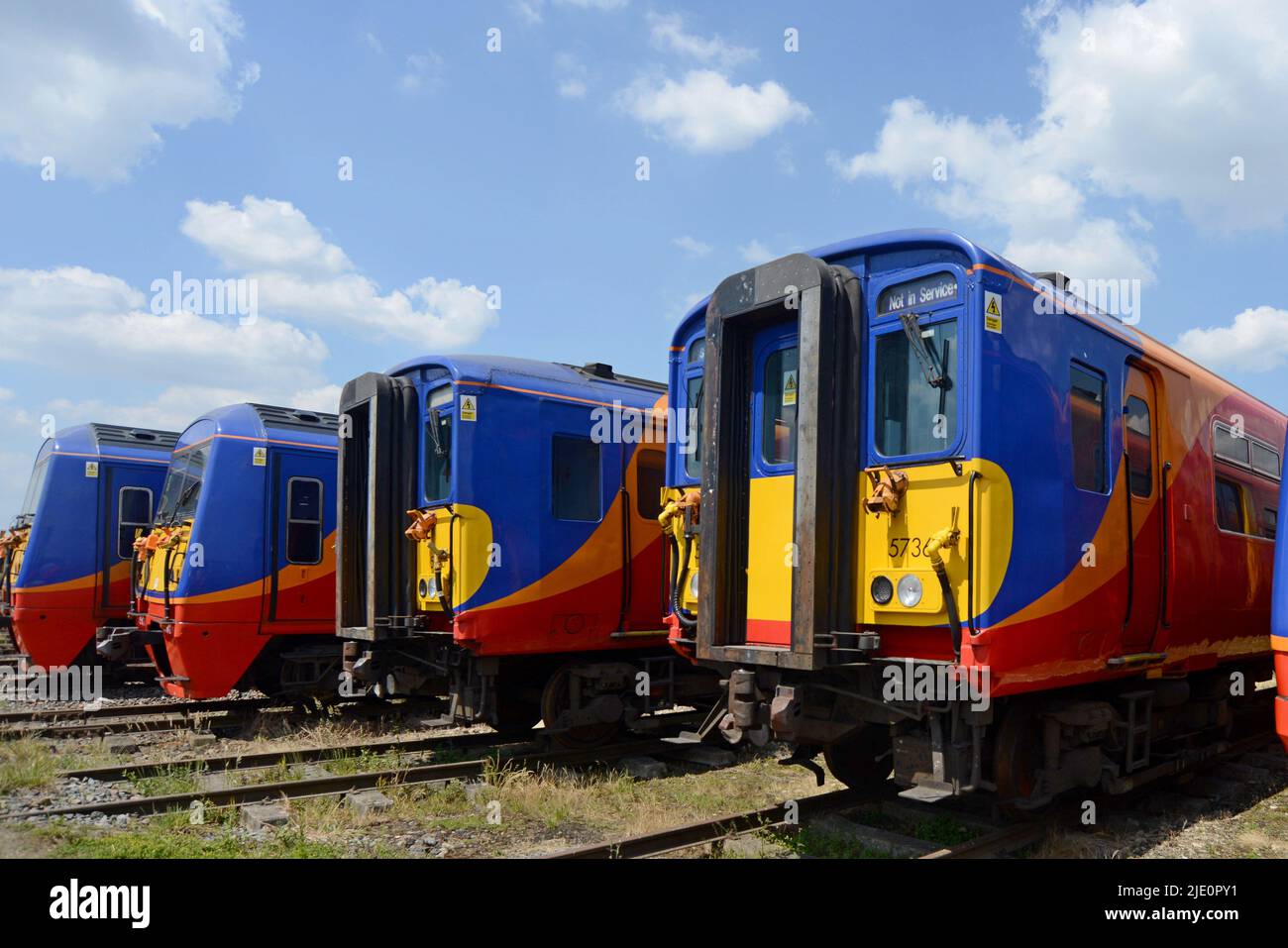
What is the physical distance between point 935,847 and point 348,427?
6702 millimetres

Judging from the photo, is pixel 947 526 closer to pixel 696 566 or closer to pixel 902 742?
pixel 902 742

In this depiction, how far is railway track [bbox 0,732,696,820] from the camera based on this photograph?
7484 mm

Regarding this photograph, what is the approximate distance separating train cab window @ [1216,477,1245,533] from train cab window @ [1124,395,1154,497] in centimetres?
150

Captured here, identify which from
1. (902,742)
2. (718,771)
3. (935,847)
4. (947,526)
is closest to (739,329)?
(947,526)

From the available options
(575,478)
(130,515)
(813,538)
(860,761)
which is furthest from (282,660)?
(813,538)

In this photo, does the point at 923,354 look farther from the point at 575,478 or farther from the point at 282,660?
the point at 282,660

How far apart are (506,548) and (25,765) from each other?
474 centimetres

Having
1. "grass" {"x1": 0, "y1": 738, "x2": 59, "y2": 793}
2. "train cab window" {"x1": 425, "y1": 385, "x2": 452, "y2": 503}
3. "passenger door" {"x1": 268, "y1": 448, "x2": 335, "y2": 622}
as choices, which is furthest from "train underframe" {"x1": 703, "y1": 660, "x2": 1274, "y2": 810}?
"passenger door" {"x1": 268, "y1": 448, "x2": 335, "y2": 622}

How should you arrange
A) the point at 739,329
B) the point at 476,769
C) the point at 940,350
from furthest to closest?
the point at 476,769
the point at 739,329
the point at 940,350

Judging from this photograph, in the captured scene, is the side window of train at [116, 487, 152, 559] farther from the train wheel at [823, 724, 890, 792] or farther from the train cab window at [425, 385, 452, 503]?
the train wheel at [823, 724, 890, 792]

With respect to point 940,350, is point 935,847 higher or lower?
lower
